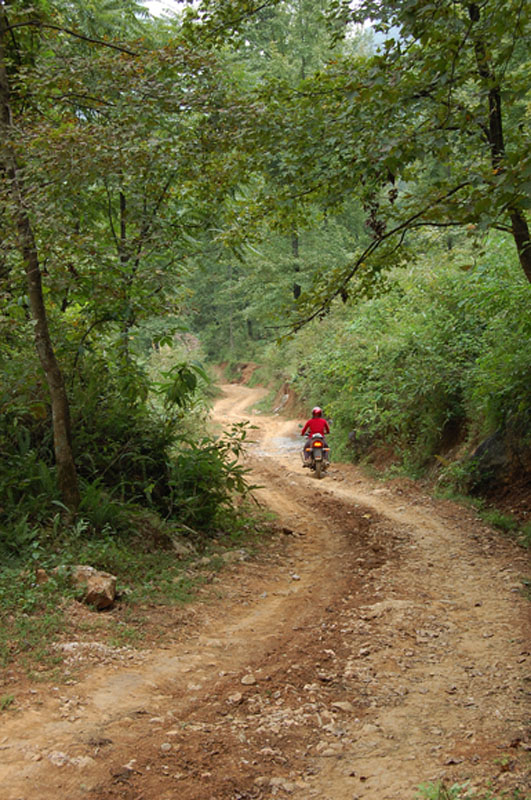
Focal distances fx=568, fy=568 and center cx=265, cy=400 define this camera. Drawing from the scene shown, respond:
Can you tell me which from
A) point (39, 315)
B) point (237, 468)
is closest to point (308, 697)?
point (237, 468)

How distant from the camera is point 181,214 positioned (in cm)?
844

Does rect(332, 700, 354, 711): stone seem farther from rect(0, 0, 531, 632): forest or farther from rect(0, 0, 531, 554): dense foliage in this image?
rect(0, 0, 531, 554): dense foliage

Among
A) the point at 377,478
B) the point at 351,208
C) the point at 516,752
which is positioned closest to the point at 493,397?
the point at 377,478

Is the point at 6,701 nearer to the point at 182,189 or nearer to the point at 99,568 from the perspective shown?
the point at 99,568

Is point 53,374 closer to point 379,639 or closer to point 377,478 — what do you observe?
point 379,639

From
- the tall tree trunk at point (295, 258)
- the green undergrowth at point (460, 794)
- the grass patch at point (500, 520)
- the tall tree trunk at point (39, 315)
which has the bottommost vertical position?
the grass patch at point (500, 520)

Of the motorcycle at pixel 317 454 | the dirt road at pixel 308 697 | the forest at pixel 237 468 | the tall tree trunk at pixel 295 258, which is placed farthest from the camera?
the tall tree trunk at pixel 295 258

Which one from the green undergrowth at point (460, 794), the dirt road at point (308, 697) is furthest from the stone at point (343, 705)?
the green undergrowth at point (460, 794)

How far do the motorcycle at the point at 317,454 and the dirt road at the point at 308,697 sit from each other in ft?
21.6

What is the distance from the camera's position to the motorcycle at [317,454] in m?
14.2

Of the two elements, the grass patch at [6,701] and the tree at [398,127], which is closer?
→ the grass patch at [6,701]

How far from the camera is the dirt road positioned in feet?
10.1

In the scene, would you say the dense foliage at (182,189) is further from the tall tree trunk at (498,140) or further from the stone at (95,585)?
the stone at (95,585)

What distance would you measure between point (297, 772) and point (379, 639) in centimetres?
203
